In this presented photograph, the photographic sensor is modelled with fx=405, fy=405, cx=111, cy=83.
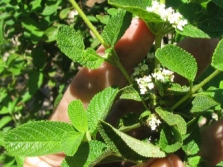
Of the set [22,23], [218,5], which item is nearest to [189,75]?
[218,5]

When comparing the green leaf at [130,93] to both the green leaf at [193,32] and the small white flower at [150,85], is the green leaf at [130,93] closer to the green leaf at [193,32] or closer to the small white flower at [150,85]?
the small white flower at [150,85]

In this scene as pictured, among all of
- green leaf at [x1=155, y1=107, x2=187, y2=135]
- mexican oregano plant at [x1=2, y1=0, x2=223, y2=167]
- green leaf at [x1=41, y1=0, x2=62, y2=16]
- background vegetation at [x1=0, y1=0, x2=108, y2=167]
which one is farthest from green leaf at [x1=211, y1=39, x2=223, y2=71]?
green leaf at [x1=41, y1=0, x2=62, y2=16]

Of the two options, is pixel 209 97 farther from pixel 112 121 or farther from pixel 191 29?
pixel 112 121

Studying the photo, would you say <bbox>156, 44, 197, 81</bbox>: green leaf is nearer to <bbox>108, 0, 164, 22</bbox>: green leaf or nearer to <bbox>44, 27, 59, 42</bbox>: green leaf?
<bbox>108, 0, 164, 22</bbox>: green leaf

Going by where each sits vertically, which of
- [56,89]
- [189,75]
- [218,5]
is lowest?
[56,89]

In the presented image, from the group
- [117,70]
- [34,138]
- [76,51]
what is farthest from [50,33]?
[34,138]

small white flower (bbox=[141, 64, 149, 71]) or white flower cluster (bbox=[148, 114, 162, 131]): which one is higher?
small white flower (bbox=[141, 64, 149, 71])
